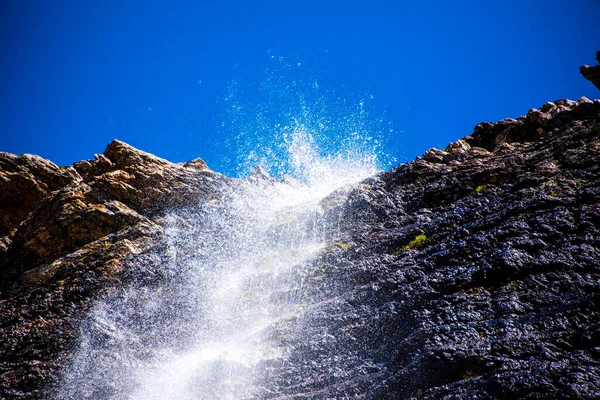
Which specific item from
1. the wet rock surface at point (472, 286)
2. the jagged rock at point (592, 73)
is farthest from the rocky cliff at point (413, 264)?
the jagged rock at point (592, 73)

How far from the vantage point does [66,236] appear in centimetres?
2034

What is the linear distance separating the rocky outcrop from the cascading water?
118 cm

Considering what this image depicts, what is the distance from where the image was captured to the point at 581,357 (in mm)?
9578

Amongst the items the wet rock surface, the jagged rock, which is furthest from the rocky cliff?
the jagged rock

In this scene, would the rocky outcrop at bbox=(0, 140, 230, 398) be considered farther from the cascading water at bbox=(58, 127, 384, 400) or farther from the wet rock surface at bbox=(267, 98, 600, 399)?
the wet rock surface at bbox=(267, 98, 600, 399)

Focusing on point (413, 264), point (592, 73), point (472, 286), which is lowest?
point (472, 286)

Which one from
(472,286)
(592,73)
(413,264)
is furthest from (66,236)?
(592,73)

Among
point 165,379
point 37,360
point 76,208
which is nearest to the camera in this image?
point 165,379

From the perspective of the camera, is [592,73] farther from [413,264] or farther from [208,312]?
[208,312]

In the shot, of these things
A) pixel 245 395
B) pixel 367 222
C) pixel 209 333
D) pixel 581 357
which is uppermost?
pixel 367 222

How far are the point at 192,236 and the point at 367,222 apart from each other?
10362 mm

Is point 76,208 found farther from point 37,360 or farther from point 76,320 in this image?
point 37,360

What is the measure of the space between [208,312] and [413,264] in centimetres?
986

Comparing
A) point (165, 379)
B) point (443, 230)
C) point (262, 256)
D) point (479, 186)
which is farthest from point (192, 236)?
point (479, 186)
